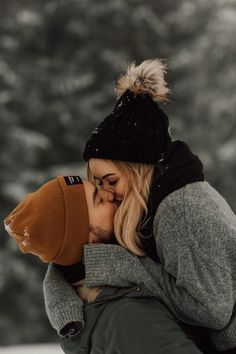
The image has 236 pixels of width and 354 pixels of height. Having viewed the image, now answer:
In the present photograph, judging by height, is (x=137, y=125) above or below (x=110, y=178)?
above

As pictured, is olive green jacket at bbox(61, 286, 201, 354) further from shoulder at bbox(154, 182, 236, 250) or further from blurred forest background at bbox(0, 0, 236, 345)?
blurred forest background at bbox(0, 0, 236, 345)

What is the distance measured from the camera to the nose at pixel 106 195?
1.58 m

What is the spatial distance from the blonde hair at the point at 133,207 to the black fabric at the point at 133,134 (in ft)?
0.09

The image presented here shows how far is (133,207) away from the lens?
1.56 metres

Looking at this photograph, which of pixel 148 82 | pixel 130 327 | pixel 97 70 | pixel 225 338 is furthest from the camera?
pixel 97 70

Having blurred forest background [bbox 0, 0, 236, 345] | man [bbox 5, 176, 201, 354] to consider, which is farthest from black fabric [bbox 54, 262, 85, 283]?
blurred forest background [bbox 0, 0, 236, 345]

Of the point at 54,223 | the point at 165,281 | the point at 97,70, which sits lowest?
the point at 165,281

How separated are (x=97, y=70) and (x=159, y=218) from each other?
583 cm

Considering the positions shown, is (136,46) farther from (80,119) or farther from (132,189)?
(132,189)

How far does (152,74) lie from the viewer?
1.63m

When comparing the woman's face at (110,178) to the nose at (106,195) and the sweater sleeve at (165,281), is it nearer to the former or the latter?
the nose at (106,195)

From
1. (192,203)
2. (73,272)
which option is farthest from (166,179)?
(73,272)

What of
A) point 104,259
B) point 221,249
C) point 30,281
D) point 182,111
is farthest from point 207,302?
point 182,111

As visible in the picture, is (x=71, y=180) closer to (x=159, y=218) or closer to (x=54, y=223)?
(x=54, y=223)
